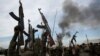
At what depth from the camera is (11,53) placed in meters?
11.8

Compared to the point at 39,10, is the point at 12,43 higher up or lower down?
lower down

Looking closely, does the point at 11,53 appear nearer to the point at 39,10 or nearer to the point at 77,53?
the point at 39,10

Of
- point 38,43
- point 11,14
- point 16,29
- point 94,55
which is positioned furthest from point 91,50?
point 16,29

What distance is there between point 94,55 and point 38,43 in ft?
39.4

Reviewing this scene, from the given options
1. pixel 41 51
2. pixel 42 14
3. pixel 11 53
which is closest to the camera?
pixel 11 53

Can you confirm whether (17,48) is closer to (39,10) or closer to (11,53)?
(11,53)

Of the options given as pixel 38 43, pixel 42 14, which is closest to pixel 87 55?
pixel 42 14

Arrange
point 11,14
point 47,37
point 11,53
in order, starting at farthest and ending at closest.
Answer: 1. point 47,37
2. point 11,14
3. point 11,53

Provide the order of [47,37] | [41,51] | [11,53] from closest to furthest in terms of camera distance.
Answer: [11,53]
[41,51]
[47,37]

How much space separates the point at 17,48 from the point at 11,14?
8.27 ft

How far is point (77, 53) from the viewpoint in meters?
29.2

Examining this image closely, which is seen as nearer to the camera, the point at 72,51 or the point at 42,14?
the point at 42,14

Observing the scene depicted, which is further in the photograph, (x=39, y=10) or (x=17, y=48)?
(x=39, y=10)

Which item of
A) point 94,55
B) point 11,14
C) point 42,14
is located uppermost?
point 42,14
